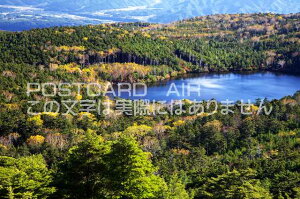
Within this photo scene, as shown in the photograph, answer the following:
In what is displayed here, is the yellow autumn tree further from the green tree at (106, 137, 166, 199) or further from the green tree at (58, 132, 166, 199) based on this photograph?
the green tree at (106, 137, 166, 199)

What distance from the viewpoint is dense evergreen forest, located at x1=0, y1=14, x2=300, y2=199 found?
18.4 meters

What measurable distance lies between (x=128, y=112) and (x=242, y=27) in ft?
377

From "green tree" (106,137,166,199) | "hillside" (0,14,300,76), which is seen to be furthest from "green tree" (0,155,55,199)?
"hillside" (0,14,300,76)

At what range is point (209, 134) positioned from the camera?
148ft

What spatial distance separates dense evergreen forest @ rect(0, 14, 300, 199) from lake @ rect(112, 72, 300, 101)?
672 cm

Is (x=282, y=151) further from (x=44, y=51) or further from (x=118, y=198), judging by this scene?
(x=44, y=51)

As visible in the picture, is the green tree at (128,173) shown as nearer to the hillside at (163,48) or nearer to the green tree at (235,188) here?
the green tree at (235,188)

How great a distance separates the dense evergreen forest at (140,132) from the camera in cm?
1839

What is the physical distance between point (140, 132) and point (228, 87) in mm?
46155

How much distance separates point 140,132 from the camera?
46938 millimetres

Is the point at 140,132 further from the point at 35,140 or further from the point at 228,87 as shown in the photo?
the point at 228,87

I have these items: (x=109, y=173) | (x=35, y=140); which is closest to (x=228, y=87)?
(x=35, y=140)

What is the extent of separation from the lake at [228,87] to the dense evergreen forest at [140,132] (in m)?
6.72

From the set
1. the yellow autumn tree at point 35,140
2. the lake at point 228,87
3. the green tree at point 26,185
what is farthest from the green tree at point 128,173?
the lake at point 228,87
